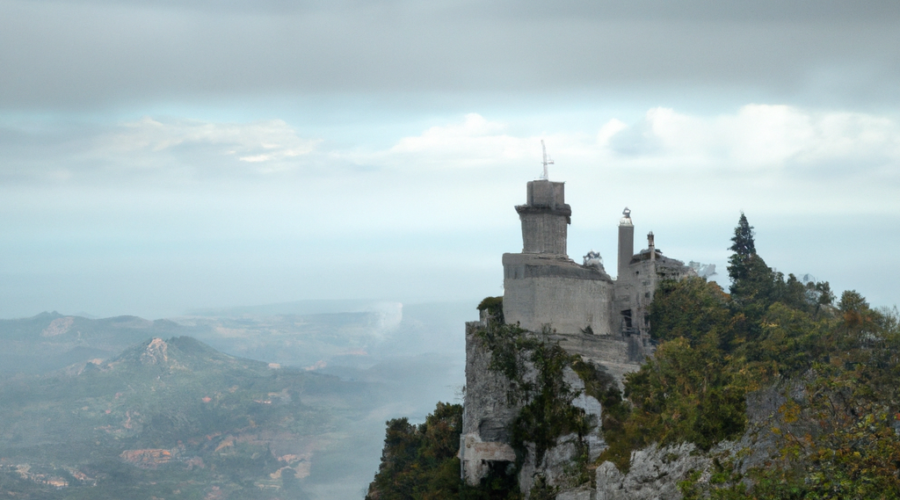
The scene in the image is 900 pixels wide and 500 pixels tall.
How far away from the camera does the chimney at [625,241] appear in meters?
57.9

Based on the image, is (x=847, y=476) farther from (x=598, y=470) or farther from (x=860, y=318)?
(x=860, y=318)

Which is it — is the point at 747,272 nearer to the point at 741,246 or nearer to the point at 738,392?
the point at 741,246

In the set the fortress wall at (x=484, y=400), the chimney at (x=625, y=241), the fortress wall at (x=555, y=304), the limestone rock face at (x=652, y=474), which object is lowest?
the limestone rock face at (x=652, y=474)

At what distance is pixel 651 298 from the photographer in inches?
2259

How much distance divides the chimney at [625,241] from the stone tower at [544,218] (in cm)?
328

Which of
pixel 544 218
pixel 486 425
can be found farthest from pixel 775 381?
pixel 544 218

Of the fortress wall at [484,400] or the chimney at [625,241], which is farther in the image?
the chimney at [625,241]

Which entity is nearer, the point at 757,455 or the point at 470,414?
the point at 757,455

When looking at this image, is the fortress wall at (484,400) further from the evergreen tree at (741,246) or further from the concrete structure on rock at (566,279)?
the evergreen tree at (741,246)

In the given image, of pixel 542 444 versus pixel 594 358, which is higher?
pixel 594 358

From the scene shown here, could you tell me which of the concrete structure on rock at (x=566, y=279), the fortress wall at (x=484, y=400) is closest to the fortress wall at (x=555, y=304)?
the concrete structure on rock at (x=566, y=279)

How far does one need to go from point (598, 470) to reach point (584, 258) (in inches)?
743

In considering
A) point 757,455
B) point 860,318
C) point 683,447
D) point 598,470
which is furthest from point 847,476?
point 860,318

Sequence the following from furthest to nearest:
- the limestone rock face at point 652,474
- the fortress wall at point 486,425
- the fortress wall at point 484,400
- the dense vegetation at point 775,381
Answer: the fortress wall at point 484,400
the fortress wall at point 486,425
the limestone rock face at point 652,474
the dense vegetation at point 775,381
